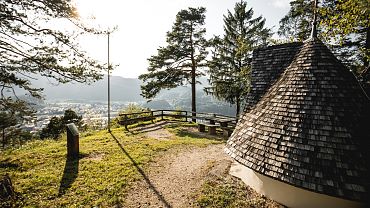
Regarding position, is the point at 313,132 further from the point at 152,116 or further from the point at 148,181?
A: the point at 152,116

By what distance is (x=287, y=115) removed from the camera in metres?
5.74

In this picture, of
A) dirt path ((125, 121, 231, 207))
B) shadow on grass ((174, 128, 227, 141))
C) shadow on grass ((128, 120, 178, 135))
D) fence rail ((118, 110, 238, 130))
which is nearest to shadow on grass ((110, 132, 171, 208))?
dirt path ((125, 121, 231, 207))

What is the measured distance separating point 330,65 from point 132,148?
33.6 ft

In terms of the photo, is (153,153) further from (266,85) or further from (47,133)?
(47,133)

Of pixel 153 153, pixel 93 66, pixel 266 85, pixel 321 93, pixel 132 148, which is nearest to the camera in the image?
pixel 321 93

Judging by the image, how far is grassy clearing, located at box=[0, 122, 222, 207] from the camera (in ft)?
22.0

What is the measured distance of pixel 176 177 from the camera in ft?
27.7

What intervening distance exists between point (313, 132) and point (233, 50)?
52.4 ft

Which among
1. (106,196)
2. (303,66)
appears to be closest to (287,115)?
(303,66)

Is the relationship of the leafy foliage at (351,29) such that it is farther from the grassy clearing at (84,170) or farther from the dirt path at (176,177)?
Answer: the grassy clearing at (84,170)

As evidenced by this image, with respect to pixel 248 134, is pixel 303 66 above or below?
above

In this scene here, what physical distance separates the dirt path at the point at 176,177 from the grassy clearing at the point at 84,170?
1.82 feet

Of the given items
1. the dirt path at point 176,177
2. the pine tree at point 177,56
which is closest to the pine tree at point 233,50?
the pine tree at point 177,56

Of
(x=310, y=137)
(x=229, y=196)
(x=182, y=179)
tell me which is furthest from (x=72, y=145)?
(x=310, y=137)
